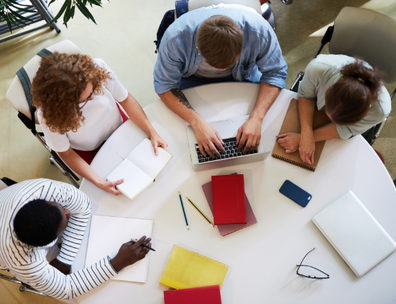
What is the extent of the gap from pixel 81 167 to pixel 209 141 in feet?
1.96

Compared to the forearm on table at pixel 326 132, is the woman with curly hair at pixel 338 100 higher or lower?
higher

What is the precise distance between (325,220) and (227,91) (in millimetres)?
753

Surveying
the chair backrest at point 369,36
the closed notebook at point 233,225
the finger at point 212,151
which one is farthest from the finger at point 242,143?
the chair backrest at point 369,36

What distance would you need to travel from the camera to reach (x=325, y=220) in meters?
1.10

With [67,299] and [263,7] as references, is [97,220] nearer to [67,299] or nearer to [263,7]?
[67,299]

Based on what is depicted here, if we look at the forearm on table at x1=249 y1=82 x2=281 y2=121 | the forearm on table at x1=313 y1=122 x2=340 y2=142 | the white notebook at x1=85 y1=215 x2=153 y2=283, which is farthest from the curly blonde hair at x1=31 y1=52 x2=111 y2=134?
the forearm on table at x1=313 y1=122 x2=340 y2=142

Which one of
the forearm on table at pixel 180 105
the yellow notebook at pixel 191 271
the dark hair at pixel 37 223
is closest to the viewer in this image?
the dark hair at pixel 37 223

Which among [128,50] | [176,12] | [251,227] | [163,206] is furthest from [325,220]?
[128,50]

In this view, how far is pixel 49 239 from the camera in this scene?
0.97 metres

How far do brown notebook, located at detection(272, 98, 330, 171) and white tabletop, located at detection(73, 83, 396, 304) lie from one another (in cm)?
3

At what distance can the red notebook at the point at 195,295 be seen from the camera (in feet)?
3.31

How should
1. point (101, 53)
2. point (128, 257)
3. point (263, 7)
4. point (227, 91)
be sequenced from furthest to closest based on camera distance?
point (101, 53) < point (263, 7) < point (227, 91) < point (128, 257)

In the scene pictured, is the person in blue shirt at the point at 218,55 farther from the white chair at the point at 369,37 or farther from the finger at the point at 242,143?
the white chair at the point at 369,37

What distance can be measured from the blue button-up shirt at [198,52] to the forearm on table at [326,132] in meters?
0.30
